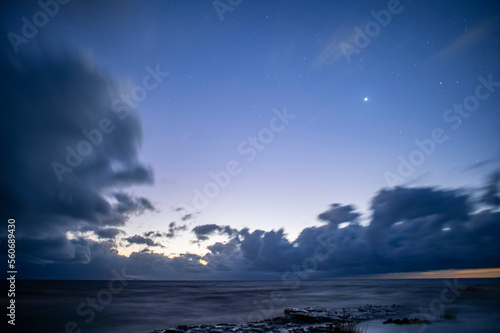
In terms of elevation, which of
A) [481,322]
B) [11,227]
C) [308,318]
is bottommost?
[481,322]

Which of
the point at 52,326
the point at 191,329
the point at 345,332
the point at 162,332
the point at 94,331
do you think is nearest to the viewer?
the point at 345,332

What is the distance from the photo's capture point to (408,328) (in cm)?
1580

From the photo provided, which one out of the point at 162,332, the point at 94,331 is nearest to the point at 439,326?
the point at 162,332

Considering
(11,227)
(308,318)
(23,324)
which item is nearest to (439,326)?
(308,318)

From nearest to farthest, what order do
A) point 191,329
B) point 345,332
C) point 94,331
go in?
point 345,332 < point 191,329 < point 94,331

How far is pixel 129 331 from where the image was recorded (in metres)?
19.6

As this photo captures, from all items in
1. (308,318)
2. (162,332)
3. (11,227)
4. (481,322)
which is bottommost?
(481,322)

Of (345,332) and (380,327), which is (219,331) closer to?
(345,332)

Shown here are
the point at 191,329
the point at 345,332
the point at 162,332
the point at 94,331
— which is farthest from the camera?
the point at 94,331

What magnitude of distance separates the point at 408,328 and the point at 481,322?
28.6 ft

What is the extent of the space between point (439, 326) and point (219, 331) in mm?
14841

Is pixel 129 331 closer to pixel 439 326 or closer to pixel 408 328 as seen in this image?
pixel 408 328

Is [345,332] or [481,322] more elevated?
[345,332]

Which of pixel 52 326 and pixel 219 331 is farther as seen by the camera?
pixel 52 326
